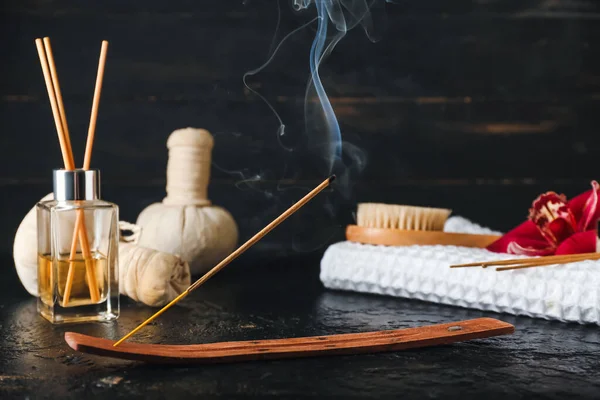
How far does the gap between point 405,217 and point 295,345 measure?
39cm

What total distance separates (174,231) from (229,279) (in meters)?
0.10

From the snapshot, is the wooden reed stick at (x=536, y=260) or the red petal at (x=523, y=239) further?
the red petal at (x=523, y=239)

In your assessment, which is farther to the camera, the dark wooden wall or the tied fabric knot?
the dark wooden wall

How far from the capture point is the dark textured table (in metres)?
0.54

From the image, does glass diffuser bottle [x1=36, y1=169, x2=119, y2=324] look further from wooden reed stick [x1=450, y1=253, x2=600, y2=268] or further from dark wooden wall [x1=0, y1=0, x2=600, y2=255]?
dark wooden wall [x1=0, y1=0, x2=600, y2=255]

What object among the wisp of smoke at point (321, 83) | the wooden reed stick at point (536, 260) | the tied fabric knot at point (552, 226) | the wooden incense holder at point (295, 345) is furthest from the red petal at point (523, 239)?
the wisp of smoke at point (321, 83)

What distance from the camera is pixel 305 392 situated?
1.75 ft

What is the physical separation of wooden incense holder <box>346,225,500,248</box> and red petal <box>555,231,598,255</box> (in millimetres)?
115

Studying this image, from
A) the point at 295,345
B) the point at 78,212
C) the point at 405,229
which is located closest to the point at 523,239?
the point at 405,229

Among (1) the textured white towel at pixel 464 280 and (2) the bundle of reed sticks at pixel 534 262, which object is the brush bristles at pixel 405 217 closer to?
(1) the textured white towel at pixel 464 280

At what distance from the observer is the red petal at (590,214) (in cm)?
88

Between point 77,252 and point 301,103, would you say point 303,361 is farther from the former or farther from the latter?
point 301,103

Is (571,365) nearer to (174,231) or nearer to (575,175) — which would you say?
(174,231)

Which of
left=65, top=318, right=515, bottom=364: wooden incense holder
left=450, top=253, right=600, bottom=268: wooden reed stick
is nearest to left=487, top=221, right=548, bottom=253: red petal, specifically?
left=450, top=253, right=600, bottom=268: wooden reed stick
